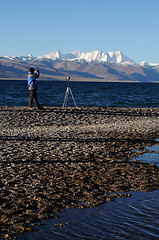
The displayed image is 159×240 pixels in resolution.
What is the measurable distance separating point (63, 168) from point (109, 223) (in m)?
3.30

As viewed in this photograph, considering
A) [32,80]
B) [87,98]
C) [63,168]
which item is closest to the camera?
[63,168]

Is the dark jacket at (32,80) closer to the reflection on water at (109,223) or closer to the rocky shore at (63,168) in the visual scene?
the rocky shore at (63,168)

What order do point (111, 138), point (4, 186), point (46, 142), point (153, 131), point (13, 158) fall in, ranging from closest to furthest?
1. point (4, 186)
2. point (13, 158)
3. point (46, 142)
4. point (111, 138)
5. point (153, 131)

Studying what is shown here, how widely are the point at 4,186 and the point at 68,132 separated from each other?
767cm

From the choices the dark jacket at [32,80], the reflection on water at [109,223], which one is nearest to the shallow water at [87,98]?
the dark jacket at [32,80]

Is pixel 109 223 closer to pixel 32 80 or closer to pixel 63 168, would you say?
pixel 63 168

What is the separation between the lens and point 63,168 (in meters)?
8.50

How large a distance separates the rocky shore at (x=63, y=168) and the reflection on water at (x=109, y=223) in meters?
0.24

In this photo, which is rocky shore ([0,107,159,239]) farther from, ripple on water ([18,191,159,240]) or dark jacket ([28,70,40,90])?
dark jacket ([28,70,40,90])

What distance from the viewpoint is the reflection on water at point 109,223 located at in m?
4.86

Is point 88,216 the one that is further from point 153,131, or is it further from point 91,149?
point 153,131

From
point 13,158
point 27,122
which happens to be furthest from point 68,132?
point 13,158

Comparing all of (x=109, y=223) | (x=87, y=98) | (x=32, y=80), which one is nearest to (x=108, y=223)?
(x=109, y=223)

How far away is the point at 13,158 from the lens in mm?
9344
